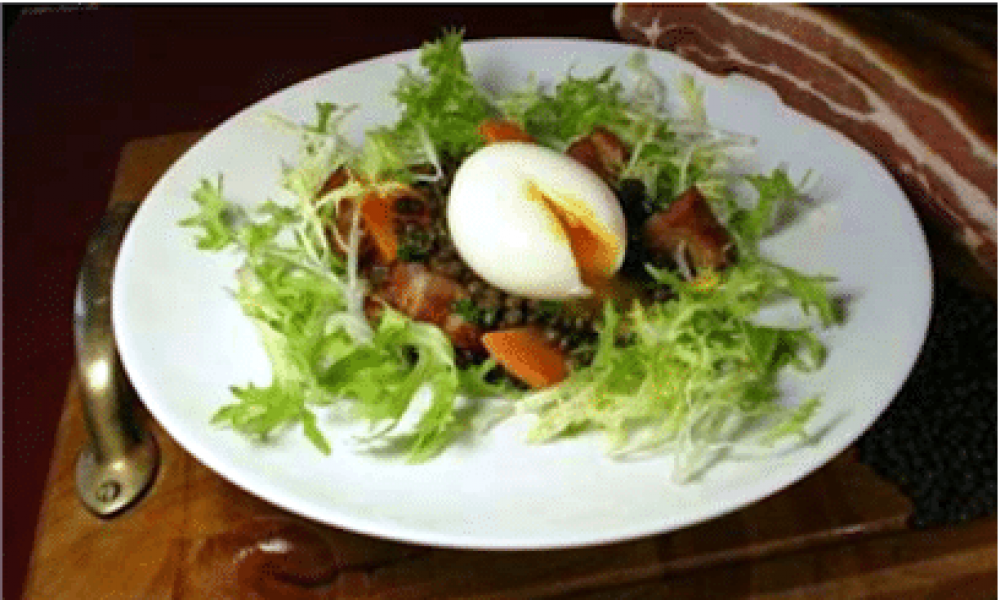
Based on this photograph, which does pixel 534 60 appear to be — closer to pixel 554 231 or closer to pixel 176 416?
pixel 554 231

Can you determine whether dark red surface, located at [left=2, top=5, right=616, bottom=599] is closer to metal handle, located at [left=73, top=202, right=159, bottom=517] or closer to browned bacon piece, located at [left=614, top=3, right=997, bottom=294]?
metal handle, located at [left=73, top=202, right=159, bottom=517]

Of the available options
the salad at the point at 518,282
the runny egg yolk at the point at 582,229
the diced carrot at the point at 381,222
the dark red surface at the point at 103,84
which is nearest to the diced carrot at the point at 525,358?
the salad at the point at 518,282

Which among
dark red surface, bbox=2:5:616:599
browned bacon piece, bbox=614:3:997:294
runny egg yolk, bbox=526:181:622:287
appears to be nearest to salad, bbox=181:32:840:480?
runny egg yolk, bbox=526:181:622:287

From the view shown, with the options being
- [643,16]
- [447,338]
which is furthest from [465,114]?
[447,338]

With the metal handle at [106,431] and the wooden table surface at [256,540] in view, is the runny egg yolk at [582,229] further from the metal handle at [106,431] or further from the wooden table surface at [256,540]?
the metal handle at [106,431]

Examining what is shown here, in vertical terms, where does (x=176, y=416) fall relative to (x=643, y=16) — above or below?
below

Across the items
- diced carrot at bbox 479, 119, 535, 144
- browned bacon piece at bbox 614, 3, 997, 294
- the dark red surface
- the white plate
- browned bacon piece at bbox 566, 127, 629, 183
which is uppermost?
browned bacon piece at bbox 614, 3, 997, 294
